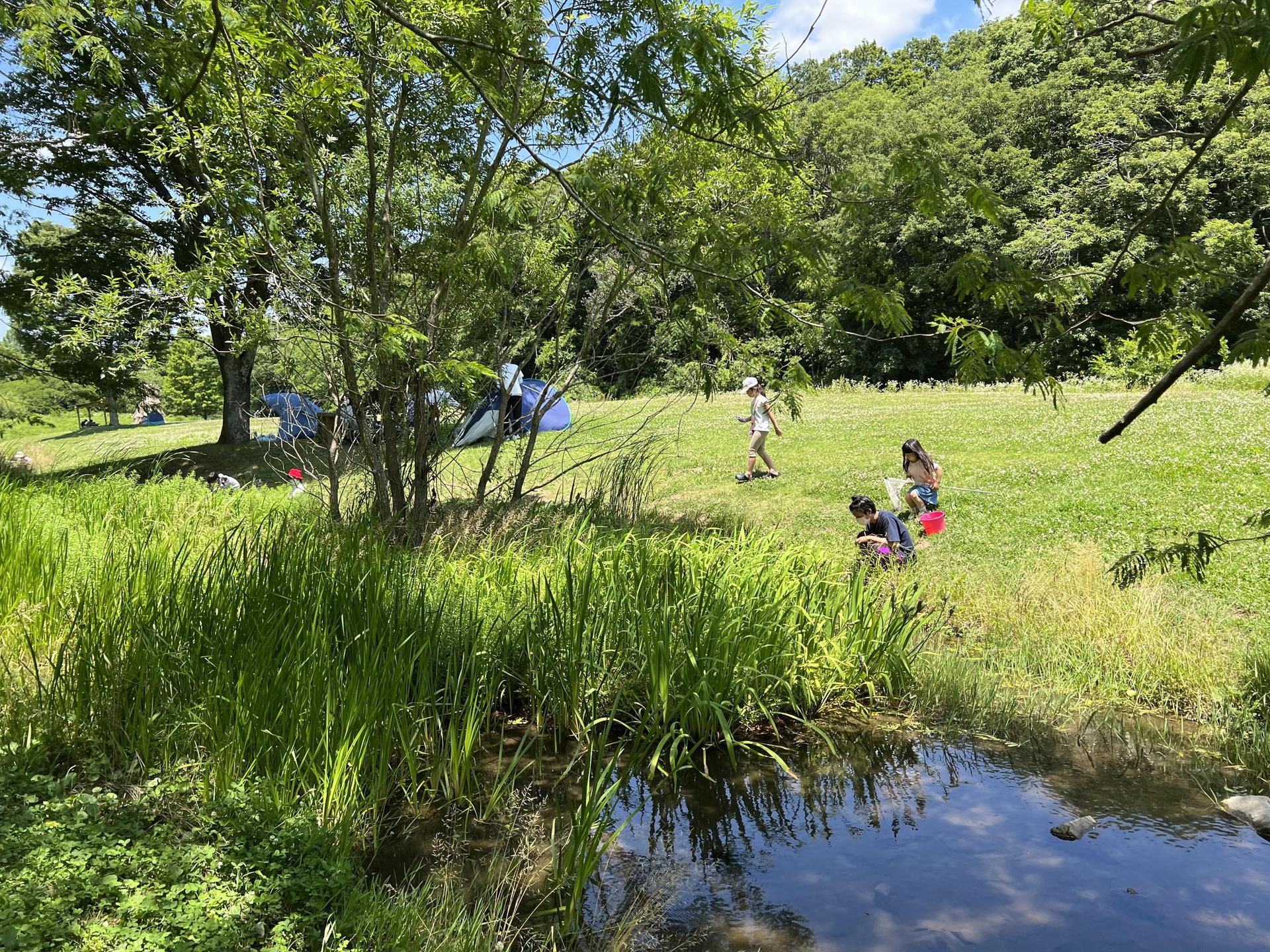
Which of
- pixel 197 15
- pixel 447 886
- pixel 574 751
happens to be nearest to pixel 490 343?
pixel 197 15

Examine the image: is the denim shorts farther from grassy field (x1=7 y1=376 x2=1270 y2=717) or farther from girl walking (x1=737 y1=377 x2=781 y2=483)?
girl walking (x1=737 y1=377 x2=781 y2=483)

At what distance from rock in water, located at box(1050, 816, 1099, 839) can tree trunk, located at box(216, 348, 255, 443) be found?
62.9ft

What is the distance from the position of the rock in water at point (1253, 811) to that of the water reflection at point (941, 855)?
0.22ft

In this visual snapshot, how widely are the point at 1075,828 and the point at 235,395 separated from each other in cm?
2030

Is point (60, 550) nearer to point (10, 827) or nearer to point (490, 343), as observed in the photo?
point (10, 827)

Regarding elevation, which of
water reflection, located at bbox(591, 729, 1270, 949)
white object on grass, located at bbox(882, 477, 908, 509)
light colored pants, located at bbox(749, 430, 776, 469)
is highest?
light colored pants, located at bbox(749, 430, 776, 469)

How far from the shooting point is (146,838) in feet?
8.56

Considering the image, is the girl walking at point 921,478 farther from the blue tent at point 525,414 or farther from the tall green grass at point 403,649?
the blue tent at point 525,414

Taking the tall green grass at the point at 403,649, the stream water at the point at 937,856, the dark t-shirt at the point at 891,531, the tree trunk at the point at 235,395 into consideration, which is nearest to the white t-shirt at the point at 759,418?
the dark t-shirt at the point at 891,531

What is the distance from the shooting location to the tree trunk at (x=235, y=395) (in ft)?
64.6

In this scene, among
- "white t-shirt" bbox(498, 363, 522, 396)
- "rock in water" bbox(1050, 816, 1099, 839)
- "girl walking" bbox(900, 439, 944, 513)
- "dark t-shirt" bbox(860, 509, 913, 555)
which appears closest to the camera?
"rock in water" bbox(1050, 816, 1099, 839)

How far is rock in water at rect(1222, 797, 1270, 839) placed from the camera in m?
3.74

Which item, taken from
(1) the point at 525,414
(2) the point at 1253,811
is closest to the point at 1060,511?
(2) the point at 1253,811

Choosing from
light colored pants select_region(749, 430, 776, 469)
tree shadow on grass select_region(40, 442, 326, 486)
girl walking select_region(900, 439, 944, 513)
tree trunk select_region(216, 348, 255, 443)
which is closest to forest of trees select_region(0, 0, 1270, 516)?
girl walking select_region(900, 439, 944, 513)
